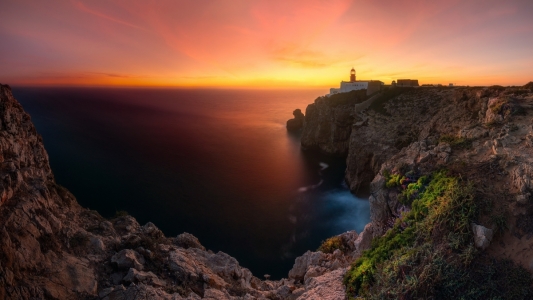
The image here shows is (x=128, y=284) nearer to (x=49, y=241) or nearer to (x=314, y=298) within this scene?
(x=49, y=241)

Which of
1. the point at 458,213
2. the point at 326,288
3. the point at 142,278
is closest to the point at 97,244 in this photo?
the point at 142,278

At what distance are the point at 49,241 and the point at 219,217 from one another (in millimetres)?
21176

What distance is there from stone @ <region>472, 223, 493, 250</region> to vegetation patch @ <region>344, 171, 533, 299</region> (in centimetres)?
23

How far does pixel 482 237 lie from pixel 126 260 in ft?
41.6

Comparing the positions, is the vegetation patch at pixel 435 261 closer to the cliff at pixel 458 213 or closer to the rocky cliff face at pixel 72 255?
the cliff at pixel 458 213

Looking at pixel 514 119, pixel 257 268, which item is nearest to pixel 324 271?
pixel 257 268

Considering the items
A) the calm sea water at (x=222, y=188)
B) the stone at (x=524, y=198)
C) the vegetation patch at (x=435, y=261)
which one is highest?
the stone at (x=524, y=198)

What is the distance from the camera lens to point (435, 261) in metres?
9.59

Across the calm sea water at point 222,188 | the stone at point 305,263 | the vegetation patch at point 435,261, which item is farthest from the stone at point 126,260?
the calm sea water at point 222,188

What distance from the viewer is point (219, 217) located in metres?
29.2

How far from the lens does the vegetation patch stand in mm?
8914

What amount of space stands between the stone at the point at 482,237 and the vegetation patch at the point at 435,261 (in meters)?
0.23

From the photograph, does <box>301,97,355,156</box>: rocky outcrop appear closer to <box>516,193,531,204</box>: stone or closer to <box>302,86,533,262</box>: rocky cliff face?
<box>302,86,533,262</box>: rocky cliff face

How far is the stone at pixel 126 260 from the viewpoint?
367 inches
